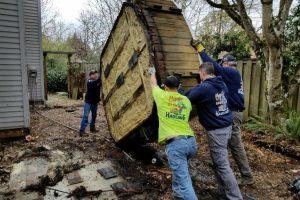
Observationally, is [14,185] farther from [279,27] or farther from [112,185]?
[279,27]

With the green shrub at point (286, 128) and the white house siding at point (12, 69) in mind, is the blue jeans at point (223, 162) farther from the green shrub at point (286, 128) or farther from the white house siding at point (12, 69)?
the white house siding at point (12, 69)

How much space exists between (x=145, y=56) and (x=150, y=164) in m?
2.09

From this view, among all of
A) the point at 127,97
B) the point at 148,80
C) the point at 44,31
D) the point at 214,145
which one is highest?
the point at 44,31

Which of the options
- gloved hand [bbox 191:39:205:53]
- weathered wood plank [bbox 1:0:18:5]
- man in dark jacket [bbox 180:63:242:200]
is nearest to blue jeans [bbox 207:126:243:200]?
man in dark jacket [bbox 180:63:242:200]

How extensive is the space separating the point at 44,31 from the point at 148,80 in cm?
3151

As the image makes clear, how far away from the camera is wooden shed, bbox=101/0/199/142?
155 inches

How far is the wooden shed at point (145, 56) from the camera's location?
3.95m

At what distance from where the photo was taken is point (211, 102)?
142 inches

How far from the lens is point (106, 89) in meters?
5.83

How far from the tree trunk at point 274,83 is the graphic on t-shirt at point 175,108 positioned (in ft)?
13.5

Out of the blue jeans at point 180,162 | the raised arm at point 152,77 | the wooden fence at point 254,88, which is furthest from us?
the wooden fence at point 254,88

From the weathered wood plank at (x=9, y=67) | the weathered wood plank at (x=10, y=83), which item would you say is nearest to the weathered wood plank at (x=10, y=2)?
the weathered wood plank at (x=9, y=67)

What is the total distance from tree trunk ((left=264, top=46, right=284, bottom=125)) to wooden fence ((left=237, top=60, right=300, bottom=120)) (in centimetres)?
61

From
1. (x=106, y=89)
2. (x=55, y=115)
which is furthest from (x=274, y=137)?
(x=55, y=115)
